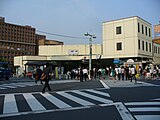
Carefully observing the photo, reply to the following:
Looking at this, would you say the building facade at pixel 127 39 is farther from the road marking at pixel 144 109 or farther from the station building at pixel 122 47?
the road marking at pixel 144 109

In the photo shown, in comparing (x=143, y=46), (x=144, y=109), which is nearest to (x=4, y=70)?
(x=144, y=109)

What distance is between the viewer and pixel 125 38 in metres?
43.0

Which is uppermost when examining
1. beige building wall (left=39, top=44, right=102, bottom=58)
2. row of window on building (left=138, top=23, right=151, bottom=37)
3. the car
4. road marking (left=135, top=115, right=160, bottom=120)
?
row of window on building (left=138, top=23, right=151, bottom=37)

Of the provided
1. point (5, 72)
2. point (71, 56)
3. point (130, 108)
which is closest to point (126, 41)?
point (71, 56)

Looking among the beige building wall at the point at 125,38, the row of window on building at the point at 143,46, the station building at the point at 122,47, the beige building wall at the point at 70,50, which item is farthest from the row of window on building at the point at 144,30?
the beige building wall at the point at 70,50

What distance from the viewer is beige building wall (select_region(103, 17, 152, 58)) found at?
41906mm

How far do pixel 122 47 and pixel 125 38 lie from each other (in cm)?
185

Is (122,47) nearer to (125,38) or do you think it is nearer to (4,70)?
(125,38)

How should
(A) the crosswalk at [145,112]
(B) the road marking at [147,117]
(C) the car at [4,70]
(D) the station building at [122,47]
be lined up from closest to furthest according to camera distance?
1. (B) the road marking at [147,117]
2. (A) the crosswalk at [145,112]
3. (C) the car at [4,70]
4. (D) the station building at [122,47]

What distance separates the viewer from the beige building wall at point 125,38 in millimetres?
41906

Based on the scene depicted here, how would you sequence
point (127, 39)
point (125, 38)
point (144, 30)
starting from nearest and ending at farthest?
point (127, 39), point (125, 38), point (144, 30)

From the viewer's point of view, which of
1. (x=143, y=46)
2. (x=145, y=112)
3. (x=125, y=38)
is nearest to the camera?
(x=145, y=112)

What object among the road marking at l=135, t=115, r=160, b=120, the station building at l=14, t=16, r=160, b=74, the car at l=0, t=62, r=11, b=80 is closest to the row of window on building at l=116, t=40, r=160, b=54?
the station building at l=14, t=16, r=160, b=74

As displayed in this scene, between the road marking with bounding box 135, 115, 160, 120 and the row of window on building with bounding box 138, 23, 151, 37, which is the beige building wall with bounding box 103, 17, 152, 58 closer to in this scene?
the row of window on building with bounding box 138, 23, 151, 37
